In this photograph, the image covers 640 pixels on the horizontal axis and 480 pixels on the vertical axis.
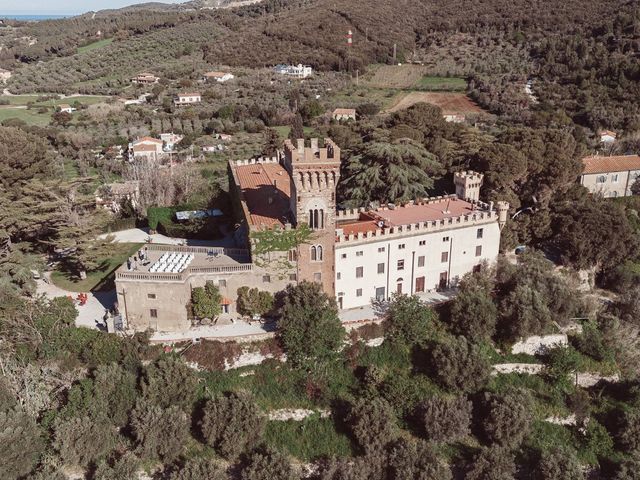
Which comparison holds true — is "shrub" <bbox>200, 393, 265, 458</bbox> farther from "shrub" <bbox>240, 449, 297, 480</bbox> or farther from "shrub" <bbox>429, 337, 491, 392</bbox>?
"shrub" <bbox>429, 337, 491, 392</bbox>

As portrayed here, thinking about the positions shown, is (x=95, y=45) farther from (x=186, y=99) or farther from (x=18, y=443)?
(x=18, y=443)

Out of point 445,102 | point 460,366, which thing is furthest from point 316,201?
point 445,102

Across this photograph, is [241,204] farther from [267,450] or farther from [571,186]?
[571,186]

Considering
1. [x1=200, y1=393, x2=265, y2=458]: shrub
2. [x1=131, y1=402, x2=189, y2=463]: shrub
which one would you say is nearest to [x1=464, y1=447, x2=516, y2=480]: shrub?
[x1=200, y1=393, x2=265, y2=458]: shrub

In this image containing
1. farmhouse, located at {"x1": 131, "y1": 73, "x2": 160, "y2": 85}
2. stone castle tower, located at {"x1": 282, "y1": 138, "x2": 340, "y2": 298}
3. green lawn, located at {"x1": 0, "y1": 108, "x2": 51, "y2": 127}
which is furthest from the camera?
farmhouse, located at {"x1": 131, "y1": 73, "x2": 160, "y2": 85}

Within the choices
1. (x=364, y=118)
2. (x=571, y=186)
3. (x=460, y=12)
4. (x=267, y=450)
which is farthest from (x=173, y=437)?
(x=460, y=12)

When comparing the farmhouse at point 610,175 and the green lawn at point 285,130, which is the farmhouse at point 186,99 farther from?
the farmhouse at point 610,175
